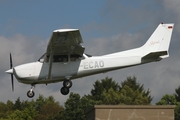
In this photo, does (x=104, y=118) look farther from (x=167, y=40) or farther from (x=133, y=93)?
(x=133, y=93)

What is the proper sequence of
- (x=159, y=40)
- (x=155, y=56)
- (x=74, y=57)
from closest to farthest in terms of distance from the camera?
1. (x=74, y=57)
2. (x=155, y=56)
3. (x=159, y=40)

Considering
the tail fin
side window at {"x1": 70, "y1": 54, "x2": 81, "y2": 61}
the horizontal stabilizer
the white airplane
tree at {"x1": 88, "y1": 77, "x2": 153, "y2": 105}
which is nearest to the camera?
the white airplane

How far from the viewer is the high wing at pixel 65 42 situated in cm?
2989

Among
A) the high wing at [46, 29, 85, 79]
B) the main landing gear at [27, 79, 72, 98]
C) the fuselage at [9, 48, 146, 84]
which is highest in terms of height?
the high wing at [46, 29, 85, 79]

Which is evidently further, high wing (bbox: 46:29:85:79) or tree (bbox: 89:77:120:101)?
tree (bbox: 89:77:120:101)

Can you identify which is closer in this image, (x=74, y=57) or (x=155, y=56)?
(x=74, y=57)

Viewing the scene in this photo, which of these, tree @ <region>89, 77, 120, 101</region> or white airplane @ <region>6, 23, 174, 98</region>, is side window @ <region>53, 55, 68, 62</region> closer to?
white airplane @ <region>6, 23, 174, 98</region>

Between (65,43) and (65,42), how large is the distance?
0.30 ft

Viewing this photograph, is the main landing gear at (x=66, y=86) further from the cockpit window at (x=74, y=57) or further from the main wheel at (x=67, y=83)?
the cockpit window at (x=74, y=57)

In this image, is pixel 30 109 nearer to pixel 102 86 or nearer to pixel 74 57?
pixel 102 86

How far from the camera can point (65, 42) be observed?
3127cm

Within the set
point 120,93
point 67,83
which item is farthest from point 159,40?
point 120,93

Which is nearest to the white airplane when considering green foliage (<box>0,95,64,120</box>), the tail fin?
the tail fin

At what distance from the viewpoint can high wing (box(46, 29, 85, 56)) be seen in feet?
98.1
